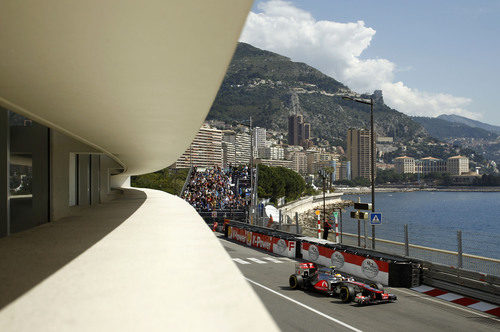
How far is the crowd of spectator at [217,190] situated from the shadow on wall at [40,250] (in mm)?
31185

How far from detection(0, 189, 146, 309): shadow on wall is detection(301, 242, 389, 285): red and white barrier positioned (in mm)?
10517

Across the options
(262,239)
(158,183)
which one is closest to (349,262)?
(262,239)

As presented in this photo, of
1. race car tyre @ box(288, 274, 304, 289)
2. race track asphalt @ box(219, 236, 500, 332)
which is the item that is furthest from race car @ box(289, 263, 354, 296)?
race track asphalt @ box(219, 236, 500, 332)

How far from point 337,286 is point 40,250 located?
9985 mm

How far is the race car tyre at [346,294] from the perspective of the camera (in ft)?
42.0

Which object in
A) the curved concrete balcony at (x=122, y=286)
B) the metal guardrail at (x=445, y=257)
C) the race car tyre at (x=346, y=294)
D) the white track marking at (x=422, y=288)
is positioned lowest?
the white track marking at (x=422, y=288)

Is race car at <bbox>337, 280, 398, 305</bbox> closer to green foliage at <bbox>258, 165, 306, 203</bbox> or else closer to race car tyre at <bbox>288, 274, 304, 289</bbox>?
race car tyre at <bbox>288, 274, 304, 289</bbox>

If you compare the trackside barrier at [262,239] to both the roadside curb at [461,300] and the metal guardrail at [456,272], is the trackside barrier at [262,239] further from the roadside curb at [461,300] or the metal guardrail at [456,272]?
the roadside curb at [461,300]

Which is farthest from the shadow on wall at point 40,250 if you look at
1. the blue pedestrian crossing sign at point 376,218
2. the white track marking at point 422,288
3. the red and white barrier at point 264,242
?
the red and white barrier at point 264,242

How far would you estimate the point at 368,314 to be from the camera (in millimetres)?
11648

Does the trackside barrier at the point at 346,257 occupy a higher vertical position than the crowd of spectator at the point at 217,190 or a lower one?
lower

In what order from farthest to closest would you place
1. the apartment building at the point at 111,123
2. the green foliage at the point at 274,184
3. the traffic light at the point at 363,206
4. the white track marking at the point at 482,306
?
the green foliage at the point at 274,184
the traffic light at the point at 363,206
the white track marking at the point at 482,306
the apartment building at the point at 111,123

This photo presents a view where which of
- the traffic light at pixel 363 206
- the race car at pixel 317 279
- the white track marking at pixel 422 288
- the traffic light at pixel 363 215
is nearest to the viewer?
the race car at pixel 317 279

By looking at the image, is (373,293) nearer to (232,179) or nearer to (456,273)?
(456,273)
